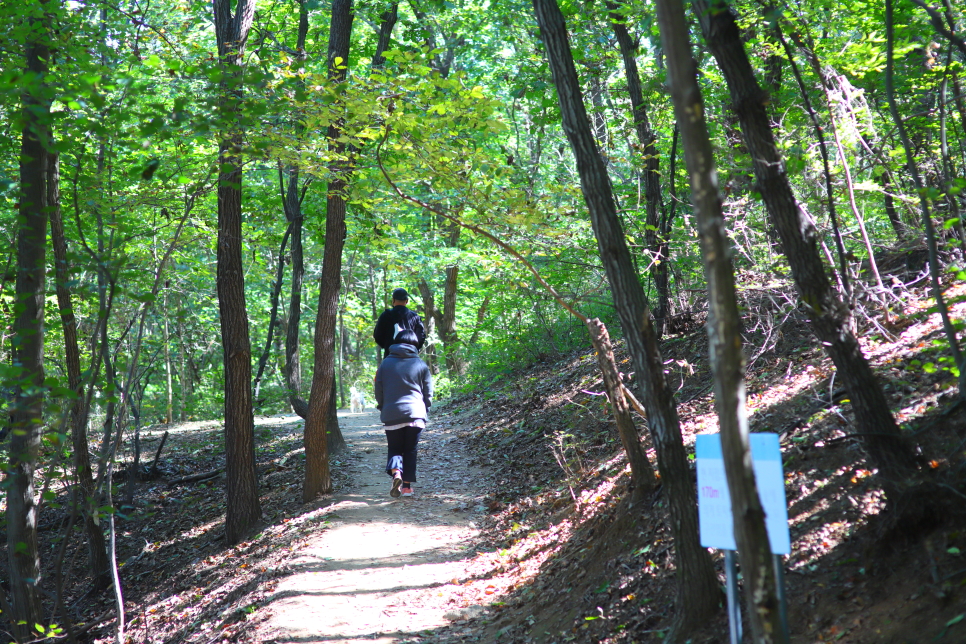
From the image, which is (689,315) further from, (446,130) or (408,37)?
(408,37)

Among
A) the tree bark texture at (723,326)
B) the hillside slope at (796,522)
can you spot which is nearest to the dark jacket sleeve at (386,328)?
the hillside slope at (796,522)

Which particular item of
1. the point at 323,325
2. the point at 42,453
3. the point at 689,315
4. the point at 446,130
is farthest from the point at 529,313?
the point at 42,453

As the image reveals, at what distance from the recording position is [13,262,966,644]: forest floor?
3506 millimetres

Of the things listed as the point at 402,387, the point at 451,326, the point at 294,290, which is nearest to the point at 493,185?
the point at 402,387

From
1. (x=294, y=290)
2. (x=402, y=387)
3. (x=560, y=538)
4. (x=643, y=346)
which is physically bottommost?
(x=560, y=538)

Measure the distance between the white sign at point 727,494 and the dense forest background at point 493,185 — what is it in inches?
11.7

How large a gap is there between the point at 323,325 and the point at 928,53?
276 inches

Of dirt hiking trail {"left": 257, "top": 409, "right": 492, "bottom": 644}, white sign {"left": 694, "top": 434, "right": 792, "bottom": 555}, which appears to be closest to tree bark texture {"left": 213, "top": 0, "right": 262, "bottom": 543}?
dirt hiking trail {"left": 257, "top": 409, "right": 492, "bottom": 644}

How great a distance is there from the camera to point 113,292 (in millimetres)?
4609

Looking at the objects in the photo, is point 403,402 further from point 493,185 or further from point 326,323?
point 493,185

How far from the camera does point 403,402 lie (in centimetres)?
796

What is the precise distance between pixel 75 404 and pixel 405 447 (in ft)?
11.8

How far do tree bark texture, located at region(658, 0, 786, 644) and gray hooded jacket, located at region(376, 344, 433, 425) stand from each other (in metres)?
5.81

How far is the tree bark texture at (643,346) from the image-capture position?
3.89 m
